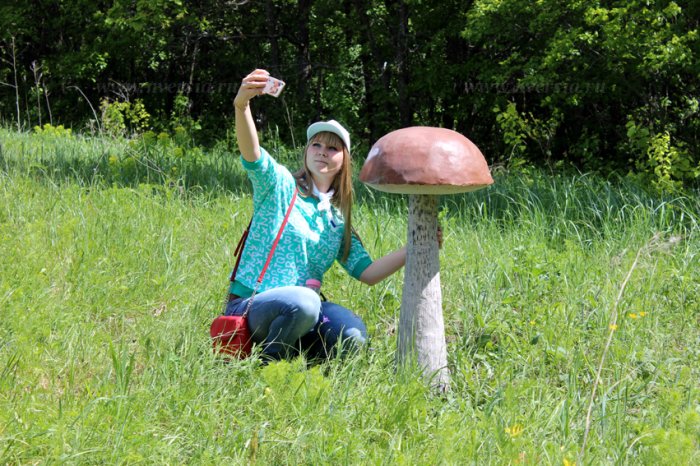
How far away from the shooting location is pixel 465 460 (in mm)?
2398

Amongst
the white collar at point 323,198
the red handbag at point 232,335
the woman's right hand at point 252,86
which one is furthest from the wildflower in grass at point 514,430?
the woman's right hand at point 252,86

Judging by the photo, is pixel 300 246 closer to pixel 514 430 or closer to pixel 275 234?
pixel 275 234

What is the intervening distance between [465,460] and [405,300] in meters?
0.73

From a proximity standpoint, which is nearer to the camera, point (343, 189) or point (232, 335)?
point (232, 335)

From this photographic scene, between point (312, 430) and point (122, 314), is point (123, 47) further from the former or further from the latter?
point (312, 430)

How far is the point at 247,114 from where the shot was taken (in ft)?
9.70

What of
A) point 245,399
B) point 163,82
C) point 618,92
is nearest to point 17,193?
point 245,399

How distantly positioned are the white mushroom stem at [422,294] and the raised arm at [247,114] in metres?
0.70

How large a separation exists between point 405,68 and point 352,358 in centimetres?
912

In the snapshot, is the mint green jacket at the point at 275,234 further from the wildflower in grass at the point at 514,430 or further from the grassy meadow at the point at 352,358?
the wildflower in grass at the point at 514,430

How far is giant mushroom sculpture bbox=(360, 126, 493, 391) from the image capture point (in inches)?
104

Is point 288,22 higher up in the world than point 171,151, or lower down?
higher up

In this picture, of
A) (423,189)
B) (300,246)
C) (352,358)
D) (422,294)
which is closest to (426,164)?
(423,189)

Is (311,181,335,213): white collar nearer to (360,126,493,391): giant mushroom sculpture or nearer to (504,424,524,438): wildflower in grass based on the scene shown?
(360,126,493,391): giant mushroom sculpture
